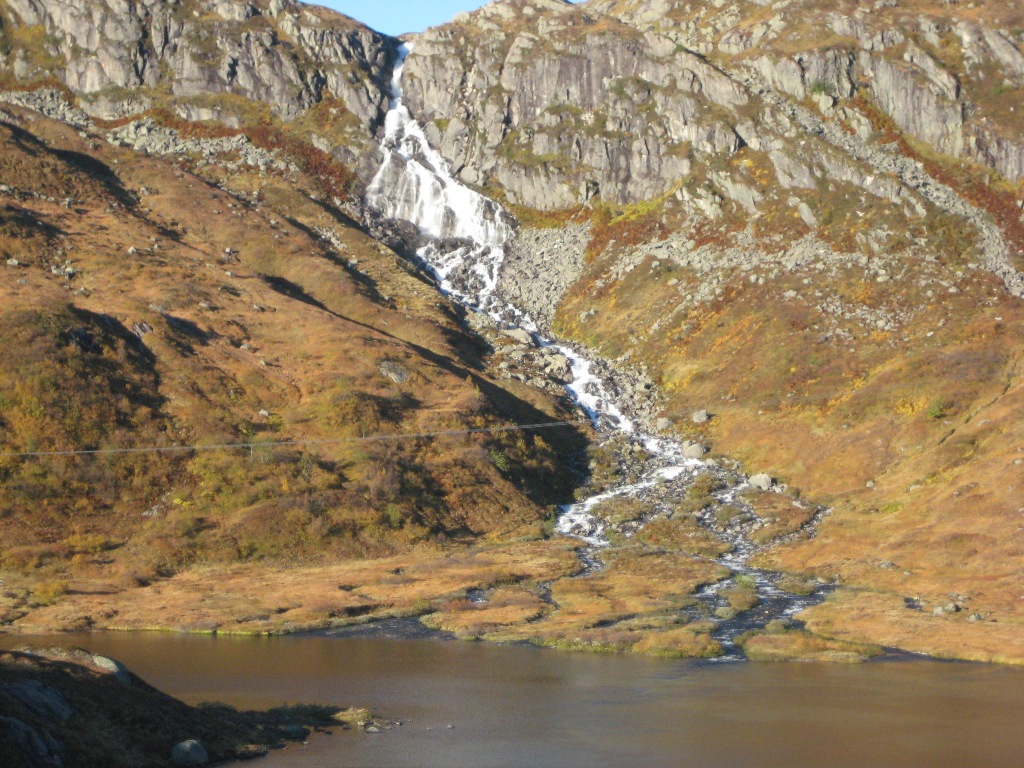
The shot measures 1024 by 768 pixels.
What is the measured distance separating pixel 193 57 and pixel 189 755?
146 m

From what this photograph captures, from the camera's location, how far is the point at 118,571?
62688mm

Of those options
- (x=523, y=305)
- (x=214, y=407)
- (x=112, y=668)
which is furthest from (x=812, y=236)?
(x=112, y=668)

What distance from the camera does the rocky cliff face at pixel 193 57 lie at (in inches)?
5979

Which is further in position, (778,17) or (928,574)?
(778,17)

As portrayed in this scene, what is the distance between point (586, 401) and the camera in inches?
4035

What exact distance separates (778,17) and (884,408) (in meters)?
84.9

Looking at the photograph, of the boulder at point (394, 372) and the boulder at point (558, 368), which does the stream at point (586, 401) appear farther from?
the boulder at point (394, 372)

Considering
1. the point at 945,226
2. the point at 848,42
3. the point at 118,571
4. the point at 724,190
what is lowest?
the point at 118,571

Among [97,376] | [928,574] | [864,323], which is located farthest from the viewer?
[864,323]

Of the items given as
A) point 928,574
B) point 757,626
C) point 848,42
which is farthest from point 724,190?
point 757,626

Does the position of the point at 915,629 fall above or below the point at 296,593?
below

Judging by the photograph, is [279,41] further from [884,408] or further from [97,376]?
[884,408]

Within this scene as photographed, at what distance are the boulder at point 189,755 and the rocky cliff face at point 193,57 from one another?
13302cm

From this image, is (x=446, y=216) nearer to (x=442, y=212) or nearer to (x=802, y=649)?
(x=442, y=212)
